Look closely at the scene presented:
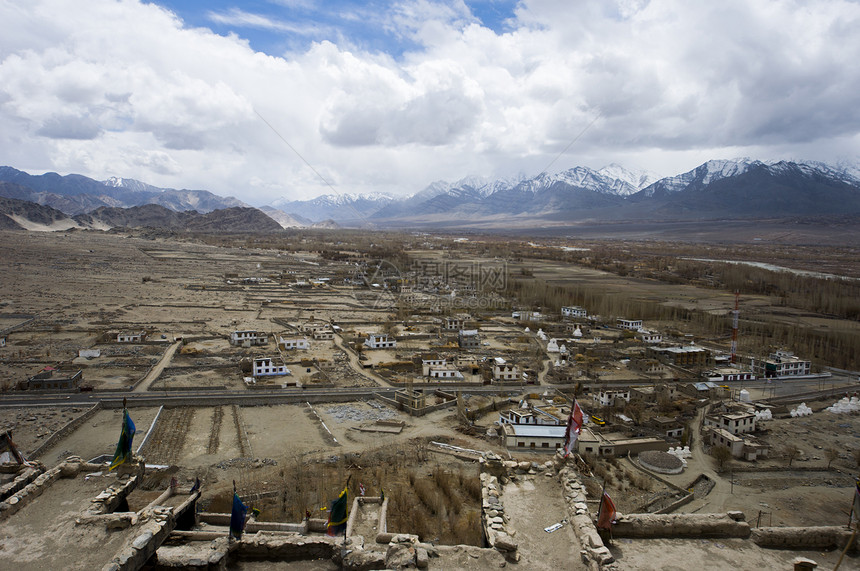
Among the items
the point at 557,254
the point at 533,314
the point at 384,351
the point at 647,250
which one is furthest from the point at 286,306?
the point at 647,250

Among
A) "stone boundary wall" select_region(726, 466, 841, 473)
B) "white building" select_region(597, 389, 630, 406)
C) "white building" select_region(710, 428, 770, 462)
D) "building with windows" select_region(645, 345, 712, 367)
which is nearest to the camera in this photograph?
"stone boundary wall" select_region(726, 466, 841, 473)

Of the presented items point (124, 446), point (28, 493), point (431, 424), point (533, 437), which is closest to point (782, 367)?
point (533, 437)

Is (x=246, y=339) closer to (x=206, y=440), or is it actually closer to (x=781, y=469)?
(x=206, y=440)

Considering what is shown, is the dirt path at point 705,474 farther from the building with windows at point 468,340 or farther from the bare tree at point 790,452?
the building with windows at point 468,340

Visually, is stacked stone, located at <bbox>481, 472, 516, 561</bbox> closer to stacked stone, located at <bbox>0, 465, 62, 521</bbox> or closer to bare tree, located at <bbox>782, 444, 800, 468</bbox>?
stacked stone, located at <bbox>0, 465, 62, 521</bbox>

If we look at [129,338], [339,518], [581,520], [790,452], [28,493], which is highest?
[581,520]

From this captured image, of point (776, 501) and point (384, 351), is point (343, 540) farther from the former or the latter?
point (384, 351)

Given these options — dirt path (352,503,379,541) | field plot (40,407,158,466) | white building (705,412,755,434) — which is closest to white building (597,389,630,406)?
white building (705,412,755,434)

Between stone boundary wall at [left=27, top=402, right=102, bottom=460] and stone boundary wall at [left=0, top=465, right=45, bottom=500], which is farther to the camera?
stone boundary wall at [left=27, top=402, right=102, bottom=460]
